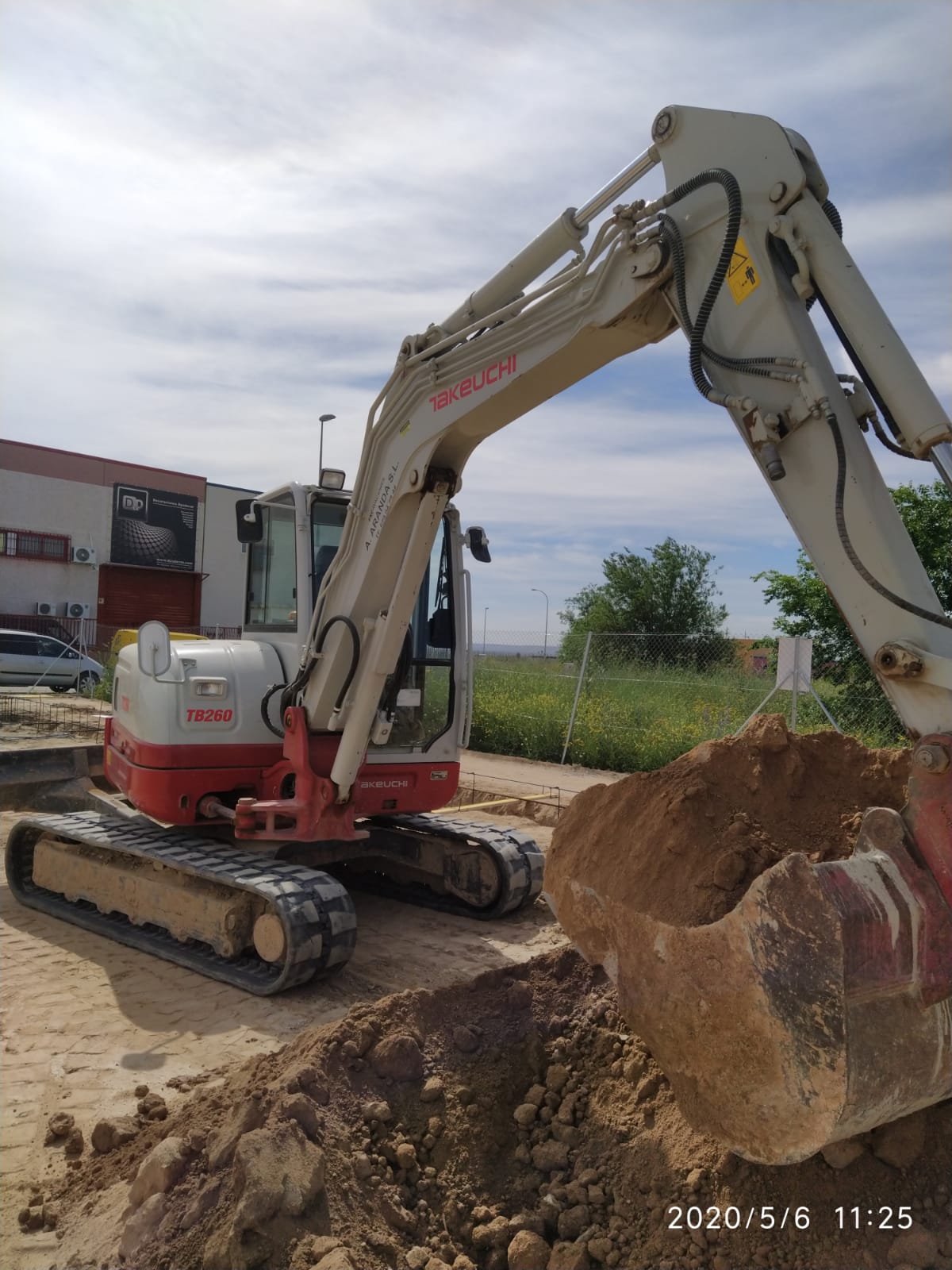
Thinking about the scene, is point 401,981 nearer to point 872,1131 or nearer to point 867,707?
point 872,1131

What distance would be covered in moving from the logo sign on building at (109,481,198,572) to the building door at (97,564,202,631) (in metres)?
0.35

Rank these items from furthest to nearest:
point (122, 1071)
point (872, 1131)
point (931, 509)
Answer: point (931, 509), point (122, 1071), point (872, 1131)

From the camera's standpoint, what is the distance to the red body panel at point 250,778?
6.36 m

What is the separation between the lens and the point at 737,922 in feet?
9.09

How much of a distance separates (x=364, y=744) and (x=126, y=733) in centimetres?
203

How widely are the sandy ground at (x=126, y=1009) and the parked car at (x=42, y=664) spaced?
15.9 meters

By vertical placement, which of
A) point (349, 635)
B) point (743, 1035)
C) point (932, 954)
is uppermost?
point (349, 635)

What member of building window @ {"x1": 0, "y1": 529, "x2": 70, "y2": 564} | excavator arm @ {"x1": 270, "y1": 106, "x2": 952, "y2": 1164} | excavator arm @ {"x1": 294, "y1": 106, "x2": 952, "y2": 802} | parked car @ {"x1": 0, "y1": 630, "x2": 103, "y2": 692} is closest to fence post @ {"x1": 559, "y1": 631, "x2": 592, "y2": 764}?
excavator arm @ {"x1": 294, "y1": 106, "x2": 952, "y2": 802}

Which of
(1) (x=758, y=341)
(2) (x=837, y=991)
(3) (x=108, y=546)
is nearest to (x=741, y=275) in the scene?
(1) (x=758, y=341)

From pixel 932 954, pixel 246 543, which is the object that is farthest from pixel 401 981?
pixel 932 954

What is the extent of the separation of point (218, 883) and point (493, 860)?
6.15ft

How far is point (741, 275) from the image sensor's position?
3.47 m

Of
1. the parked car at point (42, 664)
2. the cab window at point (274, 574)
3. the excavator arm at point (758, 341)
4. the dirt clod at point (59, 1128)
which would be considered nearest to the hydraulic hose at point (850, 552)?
the excavator arm at point (758, 341)

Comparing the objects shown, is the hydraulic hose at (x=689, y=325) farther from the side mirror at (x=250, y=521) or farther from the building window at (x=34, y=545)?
the building window at (x=34, y=545)
